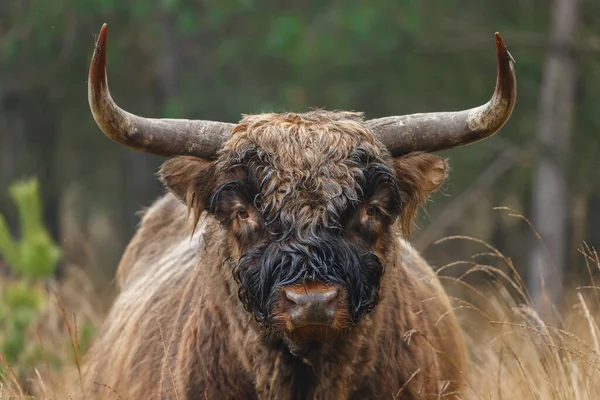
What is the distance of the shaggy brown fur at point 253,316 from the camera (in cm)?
420

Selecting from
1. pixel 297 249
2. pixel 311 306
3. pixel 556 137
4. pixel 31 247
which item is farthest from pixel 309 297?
pixel 556 137

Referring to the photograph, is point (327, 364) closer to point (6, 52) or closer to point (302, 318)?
point (302, 318)

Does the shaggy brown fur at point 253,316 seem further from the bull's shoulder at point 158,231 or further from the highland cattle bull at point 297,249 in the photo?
the bull's shoulder at point 158,231

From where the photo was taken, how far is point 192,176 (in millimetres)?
4539

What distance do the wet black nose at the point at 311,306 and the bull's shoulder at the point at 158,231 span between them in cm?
281

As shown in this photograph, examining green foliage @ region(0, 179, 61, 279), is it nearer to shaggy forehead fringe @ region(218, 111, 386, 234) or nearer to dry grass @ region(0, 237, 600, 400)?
dry grass @ region(0, 237, 600, 400)

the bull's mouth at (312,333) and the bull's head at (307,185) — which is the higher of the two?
the bull's head at (307,185)

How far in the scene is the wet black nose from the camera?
3.80m

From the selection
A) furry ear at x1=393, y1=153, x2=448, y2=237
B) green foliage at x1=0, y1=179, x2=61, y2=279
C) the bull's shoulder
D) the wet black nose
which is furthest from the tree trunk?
the wet black nose

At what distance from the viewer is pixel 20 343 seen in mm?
7793

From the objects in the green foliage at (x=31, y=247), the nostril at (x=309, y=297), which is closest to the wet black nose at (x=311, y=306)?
the nostril at (x=309, y=297)

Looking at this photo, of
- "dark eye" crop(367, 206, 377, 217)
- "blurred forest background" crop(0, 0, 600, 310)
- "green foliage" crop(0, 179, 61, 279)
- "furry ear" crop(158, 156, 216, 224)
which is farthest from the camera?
"blurred forest background" crop(0, 0, 600, 310)

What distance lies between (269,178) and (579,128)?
31.9 feet

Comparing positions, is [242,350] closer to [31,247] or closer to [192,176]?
[192,176]
